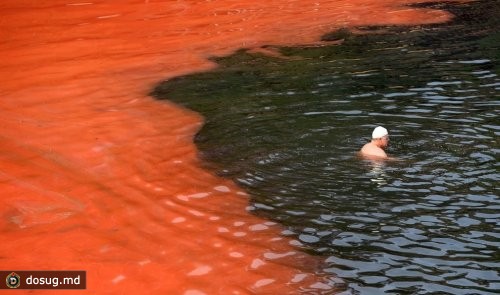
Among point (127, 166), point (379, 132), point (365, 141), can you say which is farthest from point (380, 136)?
point (127, 166)

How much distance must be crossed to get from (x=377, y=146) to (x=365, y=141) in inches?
28.8

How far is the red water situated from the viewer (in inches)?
306

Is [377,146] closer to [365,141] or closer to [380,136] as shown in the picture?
[380,136]

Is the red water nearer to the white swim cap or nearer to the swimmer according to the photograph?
the swimmer

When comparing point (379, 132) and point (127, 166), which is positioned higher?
point (379, 132)

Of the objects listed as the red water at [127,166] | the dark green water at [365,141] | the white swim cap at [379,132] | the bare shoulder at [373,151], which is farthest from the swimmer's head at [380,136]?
the red water at [127,166]

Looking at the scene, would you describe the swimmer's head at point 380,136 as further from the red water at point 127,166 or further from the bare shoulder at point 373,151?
the red water at point 127,166

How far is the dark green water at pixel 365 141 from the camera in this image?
26.4 feet

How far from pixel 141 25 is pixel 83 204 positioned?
10.7 metres

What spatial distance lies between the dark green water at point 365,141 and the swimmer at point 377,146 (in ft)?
0.45

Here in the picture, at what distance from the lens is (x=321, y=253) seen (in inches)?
319

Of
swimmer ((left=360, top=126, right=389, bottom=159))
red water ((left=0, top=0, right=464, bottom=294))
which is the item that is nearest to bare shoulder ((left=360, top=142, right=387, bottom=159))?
swimmer ((left=360, top=126, right=389, bottom=159))

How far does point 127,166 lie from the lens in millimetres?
10328

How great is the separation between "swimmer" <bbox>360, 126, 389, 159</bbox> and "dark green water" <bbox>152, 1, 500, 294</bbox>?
0.45 feet
